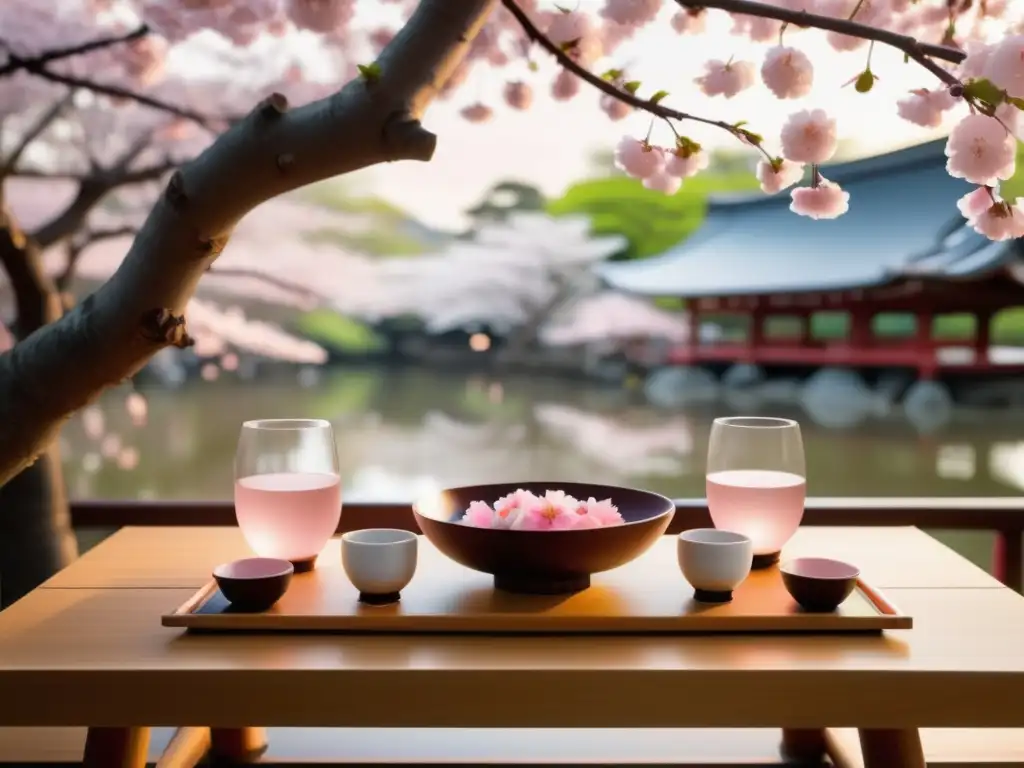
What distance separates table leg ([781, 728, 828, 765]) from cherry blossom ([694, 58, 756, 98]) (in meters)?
1.00

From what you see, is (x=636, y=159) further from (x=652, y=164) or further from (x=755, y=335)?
(x=755, y=335)

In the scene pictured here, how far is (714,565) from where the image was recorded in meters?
0.86

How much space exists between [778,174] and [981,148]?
0.82 ft

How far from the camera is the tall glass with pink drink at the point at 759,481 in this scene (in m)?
0.99

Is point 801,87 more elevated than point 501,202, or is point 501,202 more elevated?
point 501,202

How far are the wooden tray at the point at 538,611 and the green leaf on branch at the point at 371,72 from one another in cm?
48

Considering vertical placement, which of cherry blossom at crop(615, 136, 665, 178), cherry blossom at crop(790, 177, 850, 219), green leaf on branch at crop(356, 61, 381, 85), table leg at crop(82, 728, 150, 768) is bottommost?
table leg at crop(82, 728, 150, 768)

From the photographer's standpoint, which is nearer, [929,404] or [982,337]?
[982,337]

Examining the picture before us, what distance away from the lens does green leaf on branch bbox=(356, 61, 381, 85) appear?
785 millimetres

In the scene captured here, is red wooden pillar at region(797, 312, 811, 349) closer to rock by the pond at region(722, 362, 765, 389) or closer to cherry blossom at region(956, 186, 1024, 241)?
rock by the pond at region(722, 362, 765, 389)

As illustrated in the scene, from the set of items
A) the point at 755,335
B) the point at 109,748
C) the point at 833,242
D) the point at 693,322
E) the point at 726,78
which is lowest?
the point at 109,748

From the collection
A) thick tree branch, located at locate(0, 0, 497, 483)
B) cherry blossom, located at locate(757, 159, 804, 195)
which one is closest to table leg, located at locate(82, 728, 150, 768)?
thick tree branch, located at locate(0, 0, 497, 483)

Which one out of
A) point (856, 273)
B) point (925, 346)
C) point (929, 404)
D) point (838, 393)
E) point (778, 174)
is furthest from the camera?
point (838, 393)

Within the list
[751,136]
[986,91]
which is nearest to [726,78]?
[751,136]
